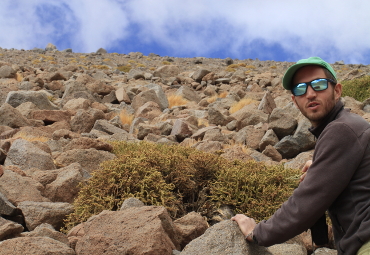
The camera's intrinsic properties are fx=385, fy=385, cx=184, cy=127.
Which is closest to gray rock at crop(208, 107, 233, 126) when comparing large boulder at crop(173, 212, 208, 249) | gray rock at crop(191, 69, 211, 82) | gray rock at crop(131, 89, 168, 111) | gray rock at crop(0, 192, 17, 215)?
gray rock at crop(131, 89, 168, 111)

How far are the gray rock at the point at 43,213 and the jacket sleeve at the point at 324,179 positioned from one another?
3367 mm

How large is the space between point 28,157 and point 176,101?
11.1 metres

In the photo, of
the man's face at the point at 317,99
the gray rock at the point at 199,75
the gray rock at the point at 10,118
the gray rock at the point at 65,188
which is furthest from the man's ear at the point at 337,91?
the gray rock at the point at 199,75

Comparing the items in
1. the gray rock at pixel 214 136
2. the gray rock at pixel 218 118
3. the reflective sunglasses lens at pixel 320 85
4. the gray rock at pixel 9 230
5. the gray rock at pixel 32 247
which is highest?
the gray rock at pixel 218 118

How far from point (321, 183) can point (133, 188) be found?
3226mm

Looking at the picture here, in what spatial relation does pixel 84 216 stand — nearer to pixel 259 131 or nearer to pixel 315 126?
pixel 315 126

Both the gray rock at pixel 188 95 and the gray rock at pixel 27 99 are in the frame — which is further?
the gray rock at pixel 188 95

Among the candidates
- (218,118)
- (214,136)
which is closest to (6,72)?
(218,118)

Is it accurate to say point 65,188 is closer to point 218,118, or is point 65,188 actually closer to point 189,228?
point 189,228

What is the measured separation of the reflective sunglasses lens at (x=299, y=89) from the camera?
9.52 feet

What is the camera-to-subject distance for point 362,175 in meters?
2.50

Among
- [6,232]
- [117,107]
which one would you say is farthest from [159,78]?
[6,232]

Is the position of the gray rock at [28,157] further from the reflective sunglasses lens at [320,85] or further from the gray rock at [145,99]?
the gray rock at [145,99]

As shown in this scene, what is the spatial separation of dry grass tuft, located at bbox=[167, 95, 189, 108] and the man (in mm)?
14679
